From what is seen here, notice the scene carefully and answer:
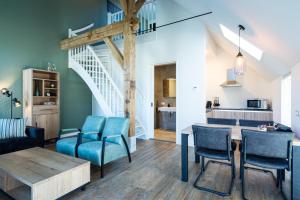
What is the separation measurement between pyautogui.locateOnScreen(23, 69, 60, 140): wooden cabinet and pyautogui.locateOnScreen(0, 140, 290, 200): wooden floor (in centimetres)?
239

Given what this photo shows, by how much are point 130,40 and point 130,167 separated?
2.67 meters

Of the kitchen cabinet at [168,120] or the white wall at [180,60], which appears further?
the kitchen cabinet at [168,120]

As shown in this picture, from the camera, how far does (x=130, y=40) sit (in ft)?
12.6

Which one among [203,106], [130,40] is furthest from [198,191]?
[130,40]

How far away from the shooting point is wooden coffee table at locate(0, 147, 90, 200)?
6.04ft

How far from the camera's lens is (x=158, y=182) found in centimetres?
257

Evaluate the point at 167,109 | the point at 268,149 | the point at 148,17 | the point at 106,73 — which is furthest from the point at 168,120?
the point at 268,149

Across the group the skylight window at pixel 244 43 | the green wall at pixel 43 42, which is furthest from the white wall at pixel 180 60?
the green wall at pixel 43 42

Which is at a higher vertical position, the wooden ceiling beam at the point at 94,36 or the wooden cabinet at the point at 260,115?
the wooden ceiling beam at the point at 94,36

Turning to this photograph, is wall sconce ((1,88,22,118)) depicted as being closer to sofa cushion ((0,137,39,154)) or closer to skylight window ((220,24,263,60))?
sofa cushion ((0,137,39,154))

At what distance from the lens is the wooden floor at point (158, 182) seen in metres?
2.23

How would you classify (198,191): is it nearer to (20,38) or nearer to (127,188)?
(127,188)

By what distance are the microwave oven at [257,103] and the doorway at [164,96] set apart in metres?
2.51

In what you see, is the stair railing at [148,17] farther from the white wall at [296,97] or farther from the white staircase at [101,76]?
the white wall at [296,97]
